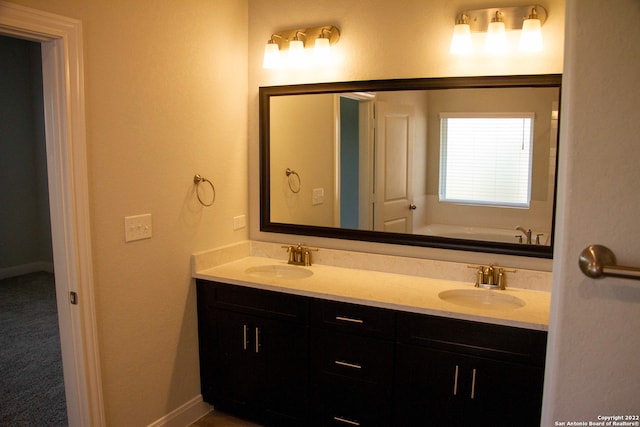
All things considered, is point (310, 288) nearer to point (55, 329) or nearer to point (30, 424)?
point (30, 424)

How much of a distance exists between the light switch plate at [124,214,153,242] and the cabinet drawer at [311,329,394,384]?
36.7 inches

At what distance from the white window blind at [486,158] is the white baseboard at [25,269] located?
492 cm

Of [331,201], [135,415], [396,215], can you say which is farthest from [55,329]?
[396,215]

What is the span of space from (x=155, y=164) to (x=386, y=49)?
1313 mm

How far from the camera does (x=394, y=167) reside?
2.56 m

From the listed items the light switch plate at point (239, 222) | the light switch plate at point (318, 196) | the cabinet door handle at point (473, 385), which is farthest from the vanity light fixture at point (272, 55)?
the cabinet door handle at point (473, 385)

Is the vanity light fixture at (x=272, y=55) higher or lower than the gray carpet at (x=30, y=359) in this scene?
higher

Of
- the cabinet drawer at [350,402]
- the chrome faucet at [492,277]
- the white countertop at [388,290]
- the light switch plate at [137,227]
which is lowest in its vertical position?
the cabinet drawer at [350,402]

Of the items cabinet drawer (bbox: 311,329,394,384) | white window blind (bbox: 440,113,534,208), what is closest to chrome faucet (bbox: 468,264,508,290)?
white window blind (bbox: 440,113,534,208)

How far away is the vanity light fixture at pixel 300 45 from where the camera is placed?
2594mm

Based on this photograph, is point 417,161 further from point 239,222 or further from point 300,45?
point 239,222

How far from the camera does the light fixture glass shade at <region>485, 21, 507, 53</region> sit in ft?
7.15

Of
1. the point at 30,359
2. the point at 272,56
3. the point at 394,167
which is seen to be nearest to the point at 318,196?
the point at 394,167

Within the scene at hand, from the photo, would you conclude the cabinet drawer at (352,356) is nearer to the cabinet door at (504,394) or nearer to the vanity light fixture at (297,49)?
the cabinet door at (504,394)
